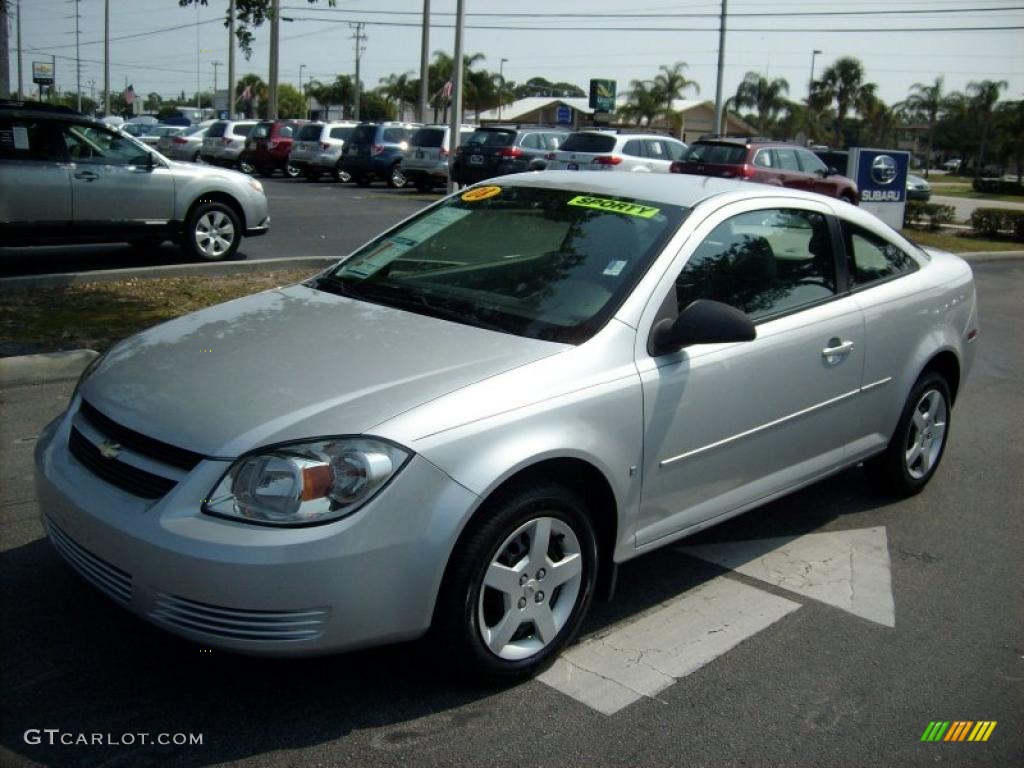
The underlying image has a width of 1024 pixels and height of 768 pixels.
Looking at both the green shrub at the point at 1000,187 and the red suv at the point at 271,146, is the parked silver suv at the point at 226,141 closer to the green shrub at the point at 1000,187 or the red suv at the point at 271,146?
the red suv at the point at 271,146

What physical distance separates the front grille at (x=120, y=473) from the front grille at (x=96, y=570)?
0.75 feet

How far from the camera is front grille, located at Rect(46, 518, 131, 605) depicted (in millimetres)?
3129

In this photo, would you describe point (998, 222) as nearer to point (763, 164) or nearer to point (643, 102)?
point (763, 164)

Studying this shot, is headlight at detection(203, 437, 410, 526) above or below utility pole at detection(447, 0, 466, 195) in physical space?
below

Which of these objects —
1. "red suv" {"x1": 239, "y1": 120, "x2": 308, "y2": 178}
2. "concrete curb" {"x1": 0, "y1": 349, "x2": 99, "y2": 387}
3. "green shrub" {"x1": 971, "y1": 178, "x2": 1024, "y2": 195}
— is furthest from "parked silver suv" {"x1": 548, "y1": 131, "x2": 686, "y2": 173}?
"green shrub" {"x1": 971, "y1": 178, "x2": 1024, "y2": 195}

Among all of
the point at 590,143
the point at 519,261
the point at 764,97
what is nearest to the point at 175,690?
the point at 519,261

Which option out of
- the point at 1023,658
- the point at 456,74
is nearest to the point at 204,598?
Answer: the point at 1023,658

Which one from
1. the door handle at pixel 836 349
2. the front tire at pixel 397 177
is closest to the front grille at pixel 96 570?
the door handle at pixel 836 349

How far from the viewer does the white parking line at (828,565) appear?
437 centimetres

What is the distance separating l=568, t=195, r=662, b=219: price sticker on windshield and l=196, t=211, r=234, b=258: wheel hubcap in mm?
8322

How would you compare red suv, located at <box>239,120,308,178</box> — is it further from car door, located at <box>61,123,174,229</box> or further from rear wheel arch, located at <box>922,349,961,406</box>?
rear wheel arch, located at <box>922,349,961,406</box>

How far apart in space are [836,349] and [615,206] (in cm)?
118

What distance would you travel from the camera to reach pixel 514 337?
3.78 metres

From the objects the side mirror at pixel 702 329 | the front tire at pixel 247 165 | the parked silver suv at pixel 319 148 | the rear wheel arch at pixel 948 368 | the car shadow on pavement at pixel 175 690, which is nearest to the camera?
the car shadow on pavement at pixel 175 690
